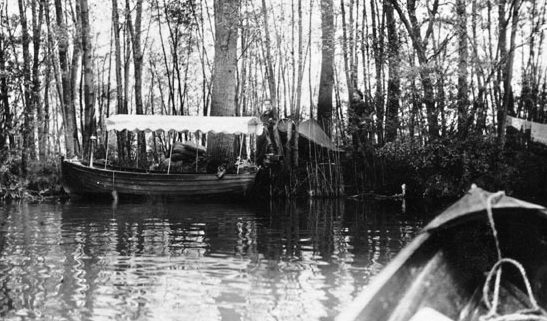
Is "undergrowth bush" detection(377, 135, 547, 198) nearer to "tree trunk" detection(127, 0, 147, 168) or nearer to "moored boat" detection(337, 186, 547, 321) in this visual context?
"tree trunk" detection(127, 0, 147, 168)

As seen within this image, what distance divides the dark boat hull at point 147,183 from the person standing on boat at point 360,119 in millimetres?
3058

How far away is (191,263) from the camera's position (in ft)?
20.8

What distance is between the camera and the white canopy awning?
14602mm

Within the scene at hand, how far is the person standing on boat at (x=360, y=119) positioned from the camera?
15.2 meters

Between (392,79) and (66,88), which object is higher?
(66,88)

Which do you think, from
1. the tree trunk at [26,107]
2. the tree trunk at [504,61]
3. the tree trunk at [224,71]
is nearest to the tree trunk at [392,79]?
the tree trunk at [504,61]

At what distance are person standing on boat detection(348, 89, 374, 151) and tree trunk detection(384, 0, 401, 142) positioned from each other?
540 mm

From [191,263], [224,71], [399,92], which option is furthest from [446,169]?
[191,263]

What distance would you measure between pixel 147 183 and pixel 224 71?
3713mm

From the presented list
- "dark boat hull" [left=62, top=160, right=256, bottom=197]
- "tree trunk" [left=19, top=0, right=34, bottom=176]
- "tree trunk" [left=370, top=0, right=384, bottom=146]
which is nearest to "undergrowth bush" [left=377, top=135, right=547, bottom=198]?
"tree trunk" [left=370, top=0, right=384, bottom=146]

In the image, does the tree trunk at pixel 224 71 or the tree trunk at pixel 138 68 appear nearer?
the tree trunk at pixel 224 71

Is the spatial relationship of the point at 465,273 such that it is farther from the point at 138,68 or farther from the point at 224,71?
the point at 138,68

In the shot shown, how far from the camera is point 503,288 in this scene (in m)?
3.86

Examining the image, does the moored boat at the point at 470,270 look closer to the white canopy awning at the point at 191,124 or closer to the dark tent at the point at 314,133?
the white canopy awning at the point at 191,124
